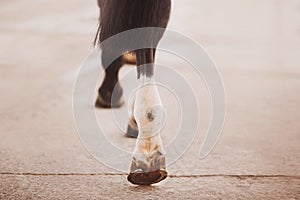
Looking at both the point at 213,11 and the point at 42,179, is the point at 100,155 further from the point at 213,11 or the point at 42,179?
the point at 213,11

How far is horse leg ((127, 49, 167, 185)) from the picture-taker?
57.1 inches

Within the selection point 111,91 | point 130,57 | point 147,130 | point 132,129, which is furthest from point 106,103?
point 147,130

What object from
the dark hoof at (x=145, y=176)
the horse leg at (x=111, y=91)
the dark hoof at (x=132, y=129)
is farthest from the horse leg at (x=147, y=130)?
the horse leg at (x=111, y=91)

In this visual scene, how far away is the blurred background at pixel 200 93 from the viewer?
148 centimetres

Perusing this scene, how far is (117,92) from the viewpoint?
223 centimetres

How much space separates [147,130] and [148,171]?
0.35 ft

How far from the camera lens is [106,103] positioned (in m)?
2.26

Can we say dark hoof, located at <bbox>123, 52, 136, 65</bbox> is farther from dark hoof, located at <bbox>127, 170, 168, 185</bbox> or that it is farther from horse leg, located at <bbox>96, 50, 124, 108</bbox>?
dark hoof, located at <bbox>127, 170, 168, 185</bbox>

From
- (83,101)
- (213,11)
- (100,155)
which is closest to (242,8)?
(213,11)

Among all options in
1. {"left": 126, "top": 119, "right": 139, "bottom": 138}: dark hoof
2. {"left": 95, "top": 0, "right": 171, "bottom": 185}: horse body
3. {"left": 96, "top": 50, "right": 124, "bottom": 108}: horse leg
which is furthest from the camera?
{"left": 96, "top": 50, "right": 124, "bottom": 108}: horse leg

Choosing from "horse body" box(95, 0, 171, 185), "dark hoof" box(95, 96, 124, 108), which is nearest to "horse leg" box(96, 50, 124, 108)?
"dark hoof" box(95, 96, 124, 108)

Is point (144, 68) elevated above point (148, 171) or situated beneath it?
elevated above

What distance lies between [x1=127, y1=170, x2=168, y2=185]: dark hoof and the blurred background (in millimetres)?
22

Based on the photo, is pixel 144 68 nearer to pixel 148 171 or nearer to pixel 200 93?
pixel 148 171
